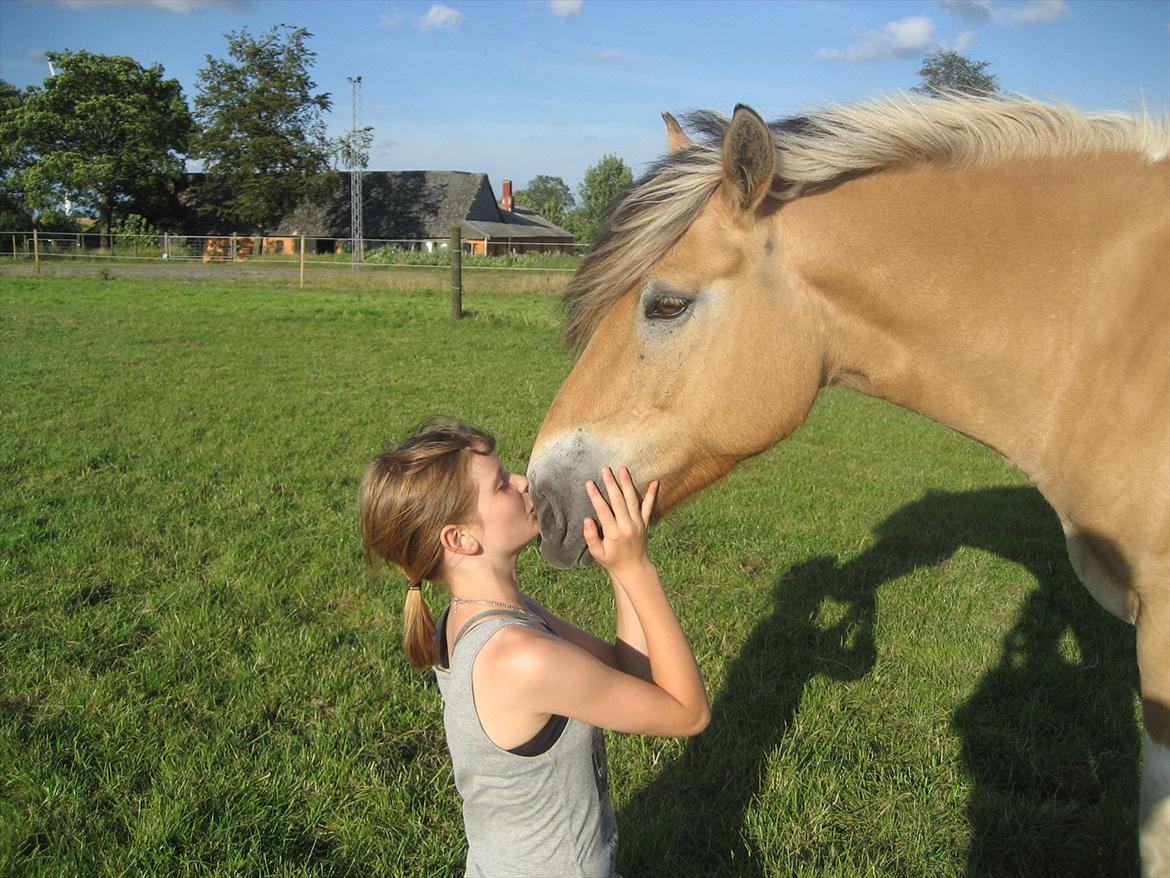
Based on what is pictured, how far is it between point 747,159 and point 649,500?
912mm

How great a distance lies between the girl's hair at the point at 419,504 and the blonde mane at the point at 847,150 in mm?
634

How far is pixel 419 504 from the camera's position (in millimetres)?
2080

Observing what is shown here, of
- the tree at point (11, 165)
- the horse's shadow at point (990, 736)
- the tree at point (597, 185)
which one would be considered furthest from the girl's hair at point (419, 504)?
the tree at point (597, 185)

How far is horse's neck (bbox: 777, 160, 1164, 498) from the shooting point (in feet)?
7.40

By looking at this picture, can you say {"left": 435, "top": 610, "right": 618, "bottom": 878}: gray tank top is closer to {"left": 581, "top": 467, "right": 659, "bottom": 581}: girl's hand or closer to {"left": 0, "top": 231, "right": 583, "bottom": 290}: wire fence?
{"left": 581, "top": 467, "right": 659, "bottom": 581}: girl's hand

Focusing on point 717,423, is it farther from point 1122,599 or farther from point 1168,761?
point 1168,761

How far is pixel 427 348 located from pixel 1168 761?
12.2 metres

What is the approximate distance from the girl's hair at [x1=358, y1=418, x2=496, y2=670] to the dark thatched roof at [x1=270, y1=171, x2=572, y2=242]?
50208 mm

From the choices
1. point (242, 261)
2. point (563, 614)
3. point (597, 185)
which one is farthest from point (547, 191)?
point (563, 614)

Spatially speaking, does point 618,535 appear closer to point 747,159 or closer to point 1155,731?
point 747,159

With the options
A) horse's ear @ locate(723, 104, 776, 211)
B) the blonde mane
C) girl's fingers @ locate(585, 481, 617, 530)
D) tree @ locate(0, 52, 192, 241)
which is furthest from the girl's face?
tree @ locate(0, 52, 192, 241)

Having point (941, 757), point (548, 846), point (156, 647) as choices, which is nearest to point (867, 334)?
point (548, 846)

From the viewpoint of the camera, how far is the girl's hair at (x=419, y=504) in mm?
2088

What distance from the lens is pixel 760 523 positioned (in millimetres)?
5953
